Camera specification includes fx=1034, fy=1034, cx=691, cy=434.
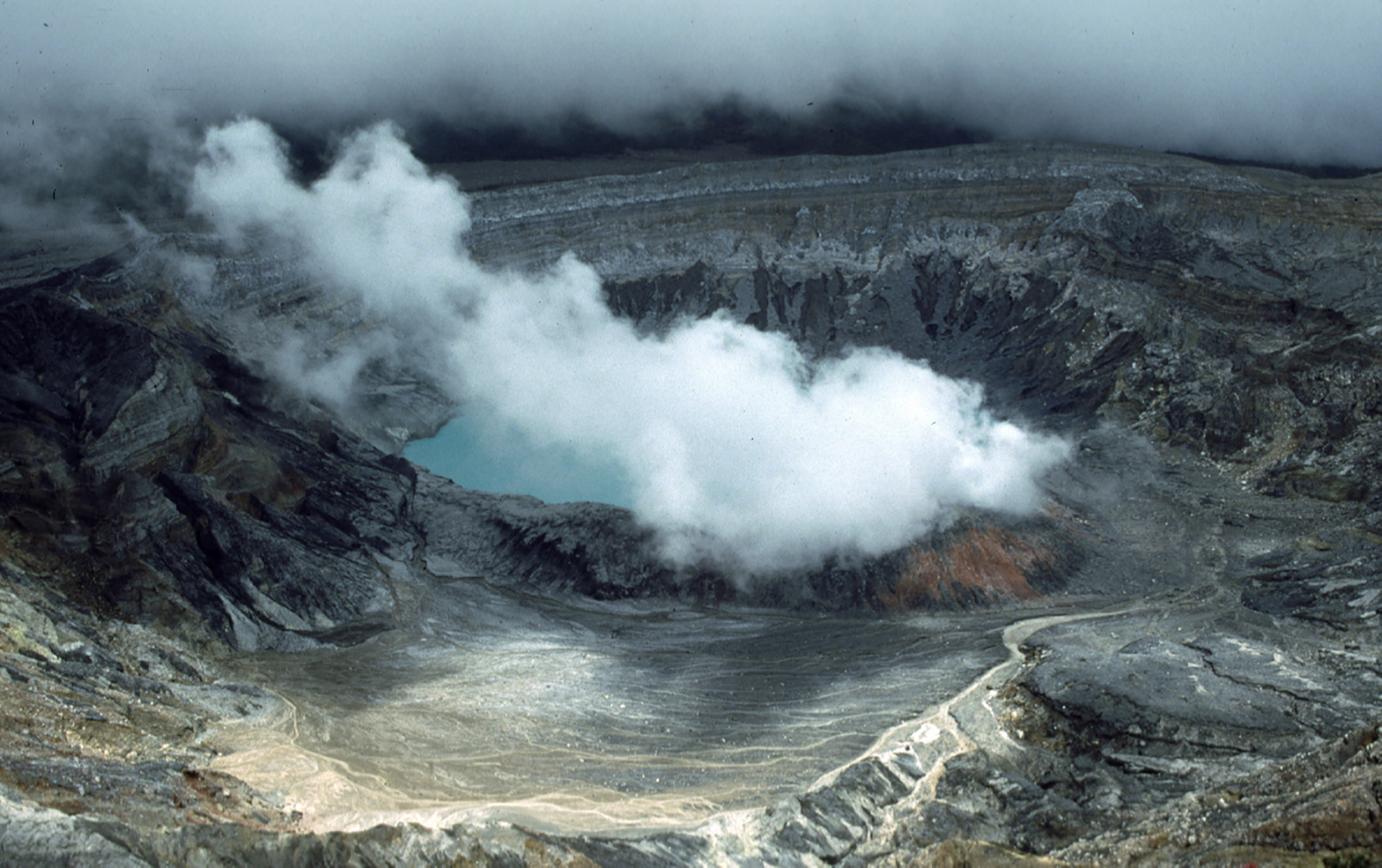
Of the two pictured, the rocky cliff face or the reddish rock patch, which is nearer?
the rocky cliff face

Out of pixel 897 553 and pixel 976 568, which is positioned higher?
pixel 897 553

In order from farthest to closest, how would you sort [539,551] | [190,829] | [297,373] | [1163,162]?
1. [1163,162]
2. [297,373]
3. [539,551]
4. [190,829]

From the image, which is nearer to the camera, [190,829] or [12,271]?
[190,829]

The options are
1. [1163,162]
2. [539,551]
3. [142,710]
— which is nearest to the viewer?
[142,710]

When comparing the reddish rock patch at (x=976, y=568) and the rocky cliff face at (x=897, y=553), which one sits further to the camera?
the reddish rock patch at (x=976, y=568)

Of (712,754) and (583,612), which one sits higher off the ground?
(583,612)

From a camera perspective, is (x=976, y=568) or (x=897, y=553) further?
(x=897, y=553)

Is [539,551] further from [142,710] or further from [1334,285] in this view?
[1334,285]

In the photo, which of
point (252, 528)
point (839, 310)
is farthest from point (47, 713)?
point (839, 310)
